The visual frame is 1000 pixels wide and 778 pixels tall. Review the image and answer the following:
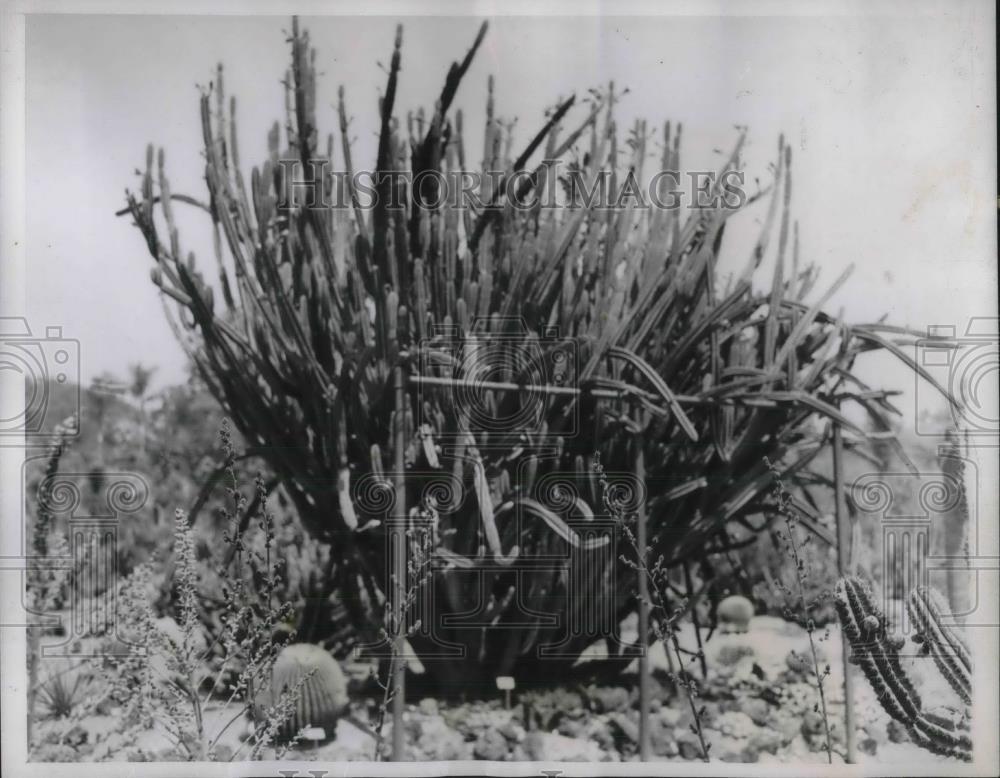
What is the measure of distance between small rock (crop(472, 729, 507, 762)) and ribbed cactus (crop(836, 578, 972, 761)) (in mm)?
856

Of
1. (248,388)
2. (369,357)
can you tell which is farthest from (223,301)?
(369,357)

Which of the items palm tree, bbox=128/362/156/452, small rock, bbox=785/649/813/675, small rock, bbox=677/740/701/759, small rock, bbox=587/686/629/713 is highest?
palm tree, bbox=128/362/156/452

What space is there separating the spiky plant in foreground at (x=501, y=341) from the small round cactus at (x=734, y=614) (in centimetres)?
24

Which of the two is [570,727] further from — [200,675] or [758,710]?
[200,675]

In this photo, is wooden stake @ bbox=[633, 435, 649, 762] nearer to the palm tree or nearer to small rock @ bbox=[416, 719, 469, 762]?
small rock @ bbox=[416, 719, 469, 762]

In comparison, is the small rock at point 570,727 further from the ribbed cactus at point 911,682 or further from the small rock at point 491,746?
the ribbed cactus at point 911,682

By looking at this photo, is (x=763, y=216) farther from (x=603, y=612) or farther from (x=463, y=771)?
(x=463, y=771)

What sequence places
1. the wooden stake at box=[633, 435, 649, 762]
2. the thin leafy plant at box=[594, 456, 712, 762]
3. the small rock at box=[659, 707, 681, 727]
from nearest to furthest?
the thin leafy plant at box=[594, 456, 712, 762] < the wooden stake at box=[633, 435, 649, 762] < the small rock at box=[659, 707, 681, 727]

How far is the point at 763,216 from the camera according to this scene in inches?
89.4

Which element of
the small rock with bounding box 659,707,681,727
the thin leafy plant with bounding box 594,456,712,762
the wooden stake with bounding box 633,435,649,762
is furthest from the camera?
the small rock with bounding box 659,707,681,727

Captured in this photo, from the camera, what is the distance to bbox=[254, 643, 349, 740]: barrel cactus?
2.28 metres

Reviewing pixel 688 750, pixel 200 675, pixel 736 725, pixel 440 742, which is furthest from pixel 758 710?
pixel 200 675

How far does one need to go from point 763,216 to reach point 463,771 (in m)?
1.50

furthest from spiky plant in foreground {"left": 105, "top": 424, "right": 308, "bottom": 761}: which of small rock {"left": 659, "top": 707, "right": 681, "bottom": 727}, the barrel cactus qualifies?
small rock {"left": 659, "top": 707, "right": 681, "bottom": 727}
